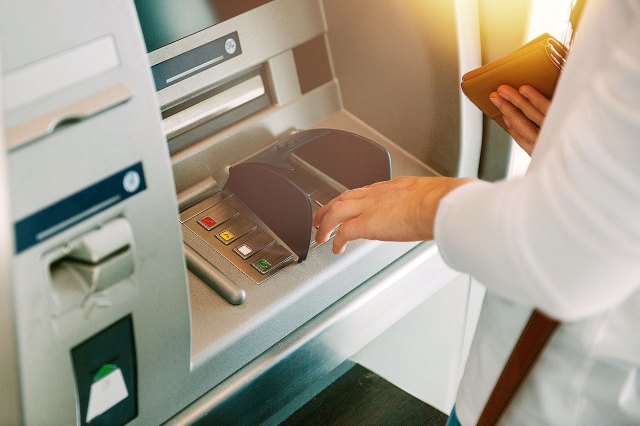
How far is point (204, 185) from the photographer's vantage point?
1524 millimetres

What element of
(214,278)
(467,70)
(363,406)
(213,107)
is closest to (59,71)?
(214,278)

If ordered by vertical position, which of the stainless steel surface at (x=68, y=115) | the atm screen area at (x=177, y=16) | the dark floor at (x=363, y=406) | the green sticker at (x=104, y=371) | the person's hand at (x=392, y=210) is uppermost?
the stainless steel surface at (x=68, y=115)

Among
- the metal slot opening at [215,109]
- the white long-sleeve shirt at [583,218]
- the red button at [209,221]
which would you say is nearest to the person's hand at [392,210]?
the white long-sleeve shirt at [583,218]

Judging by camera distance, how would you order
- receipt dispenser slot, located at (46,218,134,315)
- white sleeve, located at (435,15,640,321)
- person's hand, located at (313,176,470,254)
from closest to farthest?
1. white sleeve, located at (435,15,640,321)
2. receipt dispenser slot, located at (46,218,134,315)
3. person's hand, located at (313,176,470,254)

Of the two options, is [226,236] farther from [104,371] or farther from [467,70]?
[467,70]

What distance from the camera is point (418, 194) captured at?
108 cm

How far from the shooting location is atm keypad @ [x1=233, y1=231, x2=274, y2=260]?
55.3 inches

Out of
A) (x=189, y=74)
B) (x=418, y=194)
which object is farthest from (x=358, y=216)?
(x=189, y=74)

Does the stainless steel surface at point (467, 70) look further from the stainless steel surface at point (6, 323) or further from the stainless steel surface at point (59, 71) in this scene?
the stainless steel surface at point (6, 323)

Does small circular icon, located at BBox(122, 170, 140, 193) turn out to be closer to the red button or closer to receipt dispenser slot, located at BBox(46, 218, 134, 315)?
receipt dispenser slot, located at BBox(46, 218, 134, 315)

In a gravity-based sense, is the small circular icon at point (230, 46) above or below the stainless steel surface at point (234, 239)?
above

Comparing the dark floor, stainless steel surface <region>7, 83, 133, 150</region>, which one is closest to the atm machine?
stainless steel surface <region>7, 83, 133, 150</region>

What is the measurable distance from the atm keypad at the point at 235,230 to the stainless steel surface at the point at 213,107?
0.22 meters

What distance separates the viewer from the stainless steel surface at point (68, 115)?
80 centimetres
